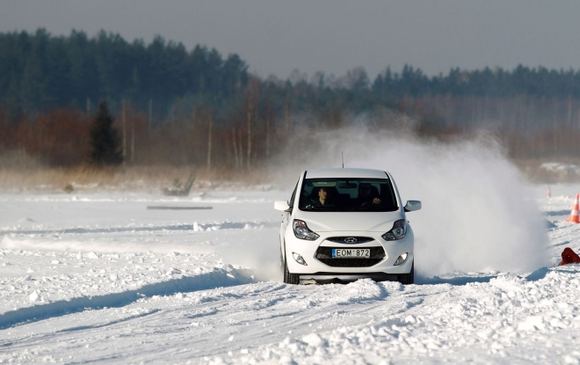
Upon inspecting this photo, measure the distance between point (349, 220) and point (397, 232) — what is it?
0.64 metres

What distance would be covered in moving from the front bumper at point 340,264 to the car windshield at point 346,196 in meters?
0.80

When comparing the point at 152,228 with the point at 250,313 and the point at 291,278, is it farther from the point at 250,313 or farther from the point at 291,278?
the point at 250,313

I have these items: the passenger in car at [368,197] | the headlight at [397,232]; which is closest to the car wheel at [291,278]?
the headlight at [397,232]

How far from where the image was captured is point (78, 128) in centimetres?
8556

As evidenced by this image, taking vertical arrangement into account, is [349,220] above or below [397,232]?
above

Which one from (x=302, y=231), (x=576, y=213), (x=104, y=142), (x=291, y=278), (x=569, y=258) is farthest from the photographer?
(x=104, y=142)

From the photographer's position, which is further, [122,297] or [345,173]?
[345,173]

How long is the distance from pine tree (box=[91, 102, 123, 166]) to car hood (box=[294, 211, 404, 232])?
202 ft

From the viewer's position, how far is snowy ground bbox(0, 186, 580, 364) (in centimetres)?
827

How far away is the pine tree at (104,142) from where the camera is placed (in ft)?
247

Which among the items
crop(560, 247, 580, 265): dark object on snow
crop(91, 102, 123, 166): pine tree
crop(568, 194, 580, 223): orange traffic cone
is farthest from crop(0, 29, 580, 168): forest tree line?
crop(560, 247, 580, 265): dark object on snow

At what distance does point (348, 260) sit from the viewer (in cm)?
1366

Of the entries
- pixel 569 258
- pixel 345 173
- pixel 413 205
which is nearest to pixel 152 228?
pixel 569 258

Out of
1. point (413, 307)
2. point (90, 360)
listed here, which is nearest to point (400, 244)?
point (413, 307)
